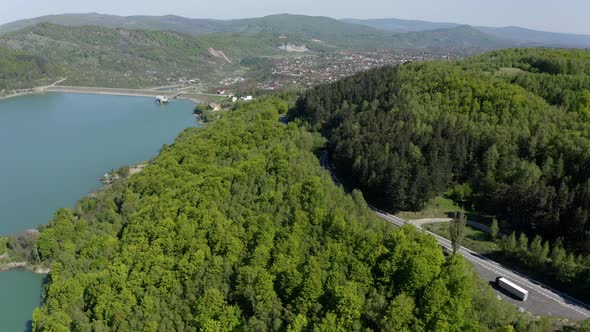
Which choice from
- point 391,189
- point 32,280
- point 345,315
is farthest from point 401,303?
point 32,280

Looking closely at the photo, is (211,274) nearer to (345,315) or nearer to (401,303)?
(345,315)

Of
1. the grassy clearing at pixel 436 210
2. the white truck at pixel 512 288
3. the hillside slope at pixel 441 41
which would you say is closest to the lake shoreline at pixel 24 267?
the grassy clearing at pixel 436 210

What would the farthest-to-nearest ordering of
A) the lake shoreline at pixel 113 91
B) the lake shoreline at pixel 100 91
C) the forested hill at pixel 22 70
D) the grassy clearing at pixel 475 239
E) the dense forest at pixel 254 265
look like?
1. the forested hill at pixel 22 70
2. the lake shoreline at pixel 113 91
3. the lake shoreline at pixel 100 91
4. the grassy clearing at pixel 475 239
5. the dense forest at pixel 254 265

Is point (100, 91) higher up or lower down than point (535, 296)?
higher up

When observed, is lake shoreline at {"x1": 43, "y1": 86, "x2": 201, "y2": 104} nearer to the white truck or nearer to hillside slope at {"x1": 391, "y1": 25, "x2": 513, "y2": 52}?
the white truck

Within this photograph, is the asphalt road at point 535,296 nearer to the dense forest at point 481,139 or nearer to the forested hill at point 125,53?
the dense forest at point 481,139

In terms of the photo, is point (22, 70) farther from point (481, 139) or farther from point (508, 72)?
point (481, 139)

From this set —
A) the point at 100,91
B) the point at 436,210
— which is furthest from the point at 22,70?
the point at 436,210
